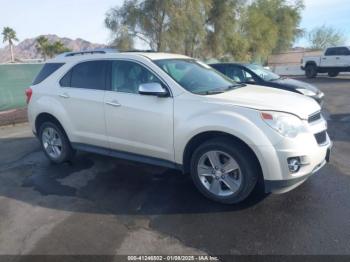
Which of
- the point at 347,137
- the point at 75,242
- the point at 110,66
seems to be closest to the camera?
the point at 75,242

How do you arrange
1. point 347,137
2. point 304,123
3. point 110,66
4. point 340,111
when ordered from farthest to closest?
point 340,111
point 347,137
point 110,66
point 304,123

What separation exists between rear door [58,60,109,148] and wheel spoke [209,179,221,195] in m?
1.72

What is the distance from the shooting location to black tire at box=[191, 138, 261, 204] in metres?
3.48

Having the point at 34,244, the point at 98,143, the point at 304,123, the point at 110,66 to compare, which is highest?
the point at 110,66

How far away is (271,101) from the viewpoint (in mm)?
3631

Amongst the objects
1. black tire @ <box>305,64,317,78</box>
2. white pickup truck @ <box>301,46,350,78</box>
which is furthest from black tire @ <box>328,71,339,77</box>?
black tire @ <box>305,64,317,78</box>

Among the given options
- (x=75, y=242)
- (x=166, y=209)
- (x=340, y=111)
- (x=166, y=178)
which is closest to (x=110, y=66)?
(x=166, y=178)

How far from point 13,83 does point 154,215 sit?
9.22 metres

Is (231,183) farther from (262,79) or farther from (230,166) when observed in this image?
(262,79)

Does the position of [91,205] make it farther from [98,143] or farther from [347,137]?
[347,137]

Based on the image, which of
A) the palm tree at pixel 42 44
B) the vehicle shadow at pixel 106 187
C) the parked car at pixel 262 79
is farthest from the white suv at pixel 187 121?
the palm tree at pixel 42 44

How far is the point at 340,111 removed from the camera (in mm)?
9422

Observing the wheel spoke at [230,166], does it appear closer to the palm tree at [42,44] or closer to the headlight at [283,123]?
the headlight at [283,123]

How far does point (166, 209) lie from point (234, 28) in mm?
22935
